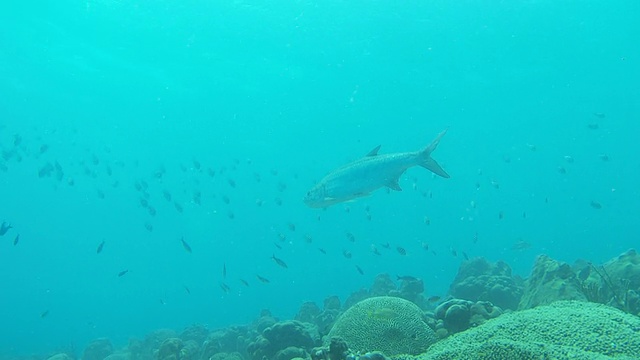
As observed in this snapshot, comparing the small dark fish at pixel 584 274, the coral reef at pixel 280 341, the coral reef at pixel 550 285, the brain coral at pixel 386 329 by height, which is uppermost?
the brain coral at pixel 386 329

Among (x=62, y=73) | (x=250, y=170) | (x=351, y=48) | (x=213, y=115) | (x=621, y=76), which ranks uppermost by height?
(x=62, y=73)

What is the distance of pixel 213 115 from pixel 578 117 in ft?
183

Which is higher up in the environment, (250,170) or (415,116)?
(415,116)

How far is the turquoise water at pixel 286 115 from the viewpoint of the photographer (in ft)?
124

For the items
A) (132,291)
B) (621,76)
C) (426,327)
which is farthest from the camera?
(132,291)

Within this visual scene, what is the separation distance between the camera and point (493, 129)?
75.8m

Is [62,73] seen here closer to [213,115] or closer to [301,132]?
[213,115]

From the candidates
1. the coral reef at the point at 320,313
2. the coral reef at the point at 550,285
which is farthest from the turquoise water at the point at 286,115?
the coral reef at the point at 550,285

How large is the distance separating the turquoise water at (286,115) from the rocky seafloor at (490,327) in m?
10.9

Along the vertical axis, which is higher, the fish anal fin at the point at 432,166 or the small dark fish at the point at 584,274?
the fish anal fin at the point at 432,166

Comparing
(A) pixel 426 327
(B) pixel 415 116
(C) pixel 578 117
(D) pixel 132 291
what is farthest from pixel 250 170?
(A) pixel 426 327

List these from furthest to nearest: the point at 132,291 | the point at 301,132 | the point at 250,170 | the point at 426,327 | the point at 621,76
Answer: 1. the point at 132,291
2. the point at 250,170
3. the point at 301,132
4. the point at 621,76
5. the point at 426,327

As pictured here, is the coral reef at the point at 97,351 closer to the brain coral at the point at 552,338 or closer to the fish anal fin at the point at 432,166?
the fish anal fin at the point at 432,166

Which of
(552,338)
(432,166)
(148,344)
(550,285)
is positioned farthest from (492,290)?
(148,344)
